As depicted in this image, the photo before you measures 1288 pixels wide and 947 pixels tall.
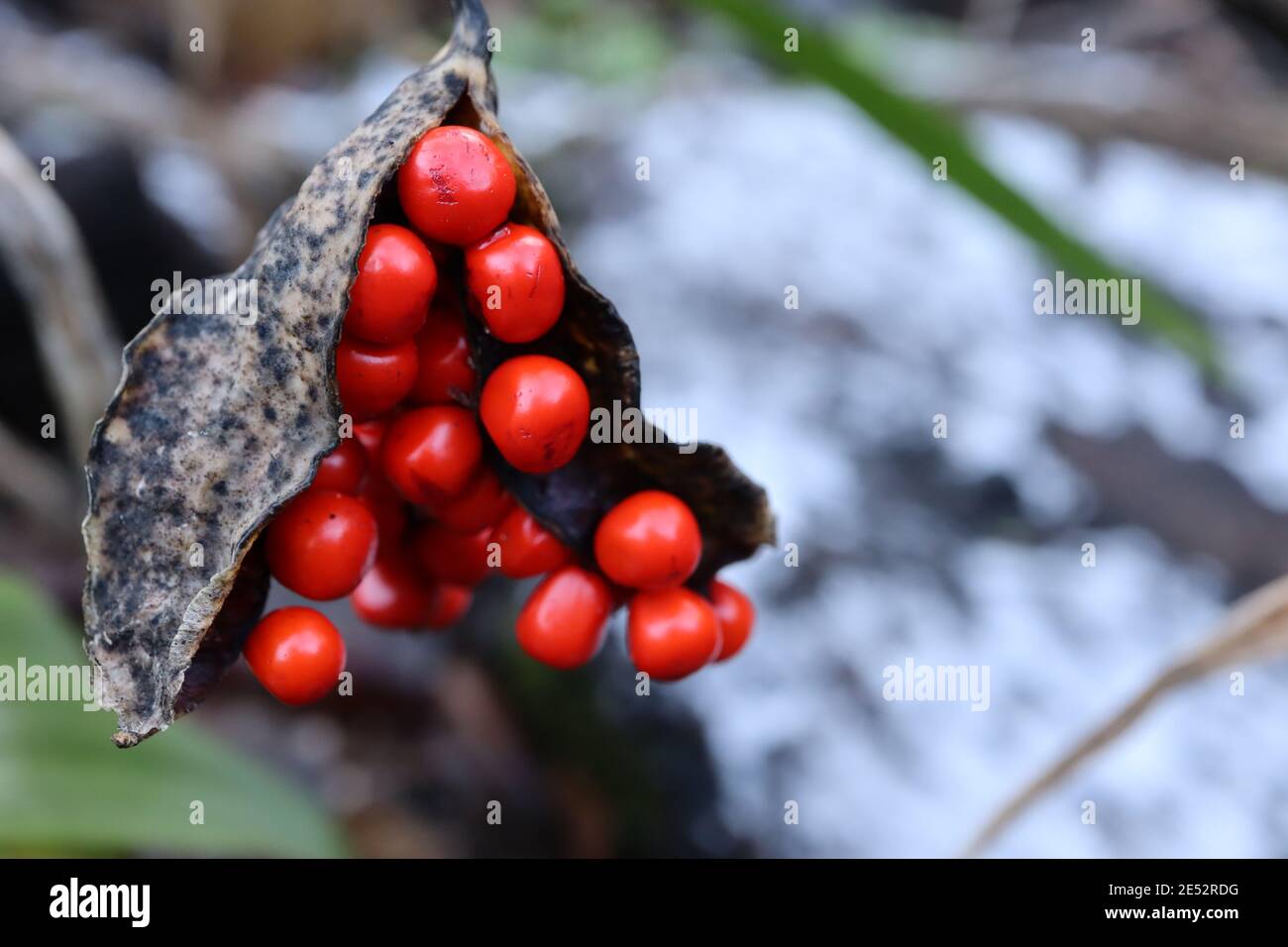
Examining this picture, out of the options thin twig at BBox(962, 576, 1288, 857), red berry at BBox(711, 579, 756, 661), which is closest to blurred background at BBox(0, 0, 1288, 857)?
thin twig at BBox(962, 576, 1288, 857)

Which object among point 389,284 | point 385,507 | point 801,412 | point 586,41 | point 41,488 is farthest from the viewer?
point 586,41

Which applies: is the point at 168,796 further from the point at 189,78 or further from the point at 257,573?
the point at 189,78

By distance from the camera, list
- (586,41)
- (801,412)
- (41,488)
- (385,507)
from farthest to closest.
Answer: (586,41), (801,412), (41,488), (385,507)

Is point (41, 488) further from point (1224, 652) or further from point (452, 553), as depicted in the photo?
point (1224, 652)

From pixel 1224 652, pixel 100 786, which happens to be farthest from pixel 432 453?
pixel 100 786

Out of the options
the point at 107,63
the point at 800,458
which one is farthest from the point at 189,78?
the point at 800,458

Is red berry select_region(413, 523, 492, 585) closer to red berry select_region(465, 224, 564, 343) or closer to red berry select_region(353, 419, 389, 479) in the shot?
red berry select_region(353, 419, 389, 479)
